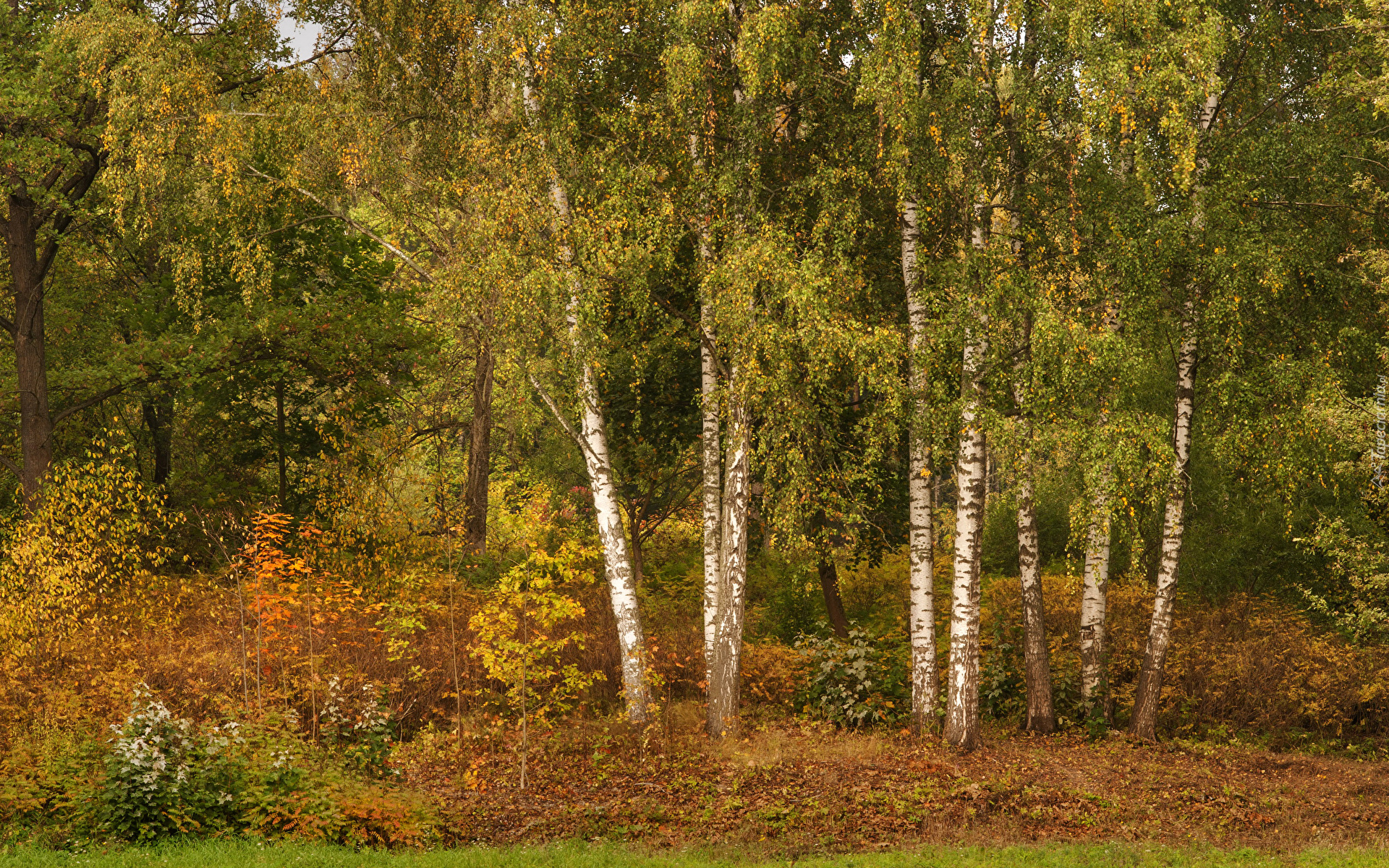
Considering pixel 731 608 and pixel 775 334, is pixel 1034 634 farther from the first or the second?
pixel 775 334

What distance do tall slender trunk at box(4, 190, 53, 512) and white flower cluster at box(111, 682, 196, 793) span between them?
25.9 feet

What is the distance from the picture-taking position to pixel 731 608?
13.1m

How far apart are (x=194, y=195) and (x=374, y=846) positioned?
9127 millimetres

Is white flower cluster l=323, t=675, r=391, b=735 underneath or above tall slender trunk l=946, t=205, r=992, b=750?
underneath

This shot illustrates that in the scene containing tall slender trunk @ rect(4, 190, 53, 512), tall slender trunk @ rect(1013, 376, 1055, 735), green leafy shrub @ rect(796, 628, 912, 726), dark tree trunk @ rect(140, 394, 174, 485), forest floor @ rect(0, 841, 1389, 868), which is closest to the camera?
forest floor @ rect(0, 841, 1389, 868)

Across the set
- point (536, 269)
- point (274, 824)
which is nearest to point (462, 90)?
point (536, 269)

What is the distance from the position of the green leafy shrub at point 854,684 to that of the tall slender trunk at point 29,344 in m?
12.1

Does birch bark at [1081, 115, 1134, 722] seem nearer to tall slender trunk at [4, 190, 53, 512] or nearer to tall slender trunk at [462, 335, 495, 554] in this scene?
tall slender trunk at [462, 335, 495, 554]

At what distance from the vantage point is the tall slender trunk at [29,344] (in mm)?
16109

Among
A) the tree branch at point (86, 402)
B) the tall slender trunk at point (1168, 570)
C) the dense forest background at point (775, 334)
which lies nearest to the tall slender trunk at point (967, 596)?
the dense forest background at point (775, 334)

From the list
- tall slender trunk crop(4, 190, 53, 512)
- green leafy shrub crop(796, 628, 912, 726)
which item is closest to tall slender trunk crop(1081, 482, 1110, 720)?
green leafy shrub crop(796, 628, 912, 726)

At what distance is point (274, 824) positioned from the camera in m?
9.56

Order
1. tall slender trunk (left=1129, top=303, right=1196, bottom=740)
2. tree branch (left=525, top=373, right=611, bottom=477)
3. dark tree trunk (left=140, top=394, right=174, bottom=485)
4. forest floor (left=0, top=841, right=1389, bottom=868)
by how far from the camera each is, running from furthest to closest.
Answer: dark tree trunk (left=140, top=394, right=174, bottom=485), tall slender trunk (left=1129, top=303, right=1196, bottom=740), tree branch (left=525, top=373, right=611, bottom=477), forest floor (left=0, top=841, right=1389, bottom=868)

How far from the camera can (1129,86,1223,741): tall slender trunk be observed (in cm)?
1286
